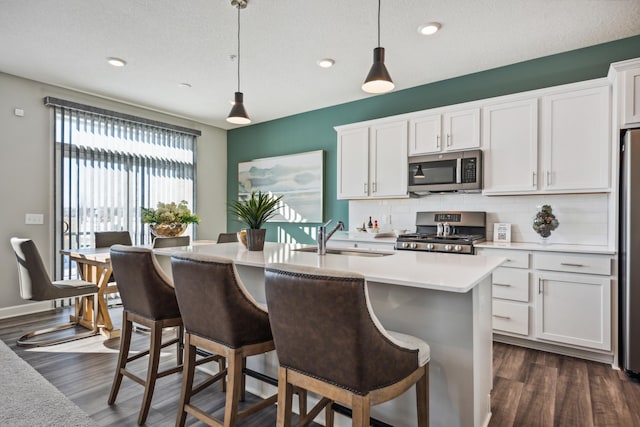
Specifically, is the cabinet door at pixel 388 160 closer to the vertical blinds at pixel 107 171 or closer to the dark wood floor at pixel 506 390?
the dark wood floor at pixel 506 390

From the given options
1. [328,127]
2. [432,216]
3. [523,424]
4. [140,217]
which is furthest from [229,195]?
[523,424]

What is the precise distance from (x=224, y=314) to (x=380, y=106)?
3701 mm

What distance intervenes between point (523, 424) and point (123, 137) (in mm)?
5270

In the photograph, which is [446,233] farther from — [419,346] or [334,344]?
[334,344]

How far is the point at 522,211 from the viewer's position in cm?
353

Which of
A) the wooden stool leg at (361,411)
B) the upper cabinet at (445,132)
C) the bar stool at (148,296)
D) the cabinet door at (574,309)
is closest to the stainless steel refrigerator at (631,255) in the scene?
the cabinet door at (574,309)

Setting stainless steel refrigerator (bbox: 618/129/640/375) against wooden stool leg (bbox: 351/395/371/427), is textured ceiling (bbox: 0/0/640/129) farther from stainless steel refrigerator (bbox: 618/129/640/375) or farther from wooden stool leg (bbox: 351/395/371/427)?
wooden stool leg (bbox: 351/395/371/427)

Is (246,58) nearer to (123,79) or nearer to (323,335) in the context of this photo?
(123,79)

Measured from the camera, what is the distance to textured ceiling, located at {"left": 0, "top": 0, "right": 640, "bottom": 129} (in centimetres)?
265

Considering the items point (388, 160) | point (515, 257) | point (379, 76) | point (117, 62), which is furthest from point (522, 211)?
point (117, 62)

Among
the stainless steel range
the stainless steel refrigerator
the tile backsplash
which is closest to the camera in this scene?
the stainless steel refrigerator

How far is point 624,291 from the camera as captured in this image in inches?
101

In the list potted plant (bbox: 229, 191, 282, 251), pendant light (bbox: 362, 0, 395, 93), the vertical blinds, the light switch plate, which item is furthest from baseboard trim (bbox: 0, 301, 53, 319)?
pendant light (bbox: 362, 0, 395, 93)

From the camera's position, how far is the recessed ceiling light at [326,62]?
11.6 feet
